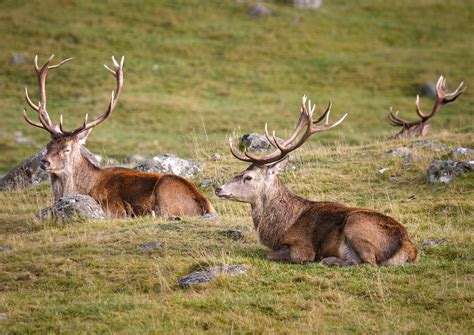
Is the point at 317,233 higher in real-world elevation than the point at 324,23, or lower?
lower

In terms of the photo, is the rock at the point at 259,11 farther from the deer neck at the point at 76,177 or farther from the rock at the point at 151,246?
the rock at the point at 151,246

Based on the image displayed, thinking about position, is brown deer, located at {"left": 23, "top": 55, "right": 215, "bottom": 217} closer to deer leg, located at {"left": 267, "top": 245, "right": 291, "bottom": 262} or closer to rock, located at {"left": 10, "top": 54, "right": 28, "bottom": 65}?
deer leg, located at {"left": 267, "top": 245, "right": 291, "bottom": 262}

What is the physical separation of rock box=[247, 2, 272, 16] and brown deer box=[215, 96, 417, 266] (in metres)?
35.5

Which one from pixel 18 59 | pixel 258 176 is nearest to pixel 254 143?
pixel 258 176

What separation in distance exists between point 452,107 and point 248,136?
16.9 metres

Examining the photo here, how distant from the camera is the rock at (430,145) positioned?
53.0ft

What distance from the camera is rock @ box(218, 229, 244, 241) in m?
10.7

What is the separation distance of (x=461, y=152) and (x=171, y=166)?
18.6 feet

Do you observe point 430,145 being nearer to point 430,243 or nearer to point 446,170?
point 446,170

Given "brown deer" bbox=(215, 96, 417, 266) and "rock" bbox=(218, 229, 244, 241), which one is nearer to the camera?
"brown deer" bbox=(215, 96, 417, 266)

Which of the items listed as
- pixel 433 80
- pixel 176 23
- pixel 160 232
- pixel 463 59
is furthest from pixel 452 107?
pixel 160 232

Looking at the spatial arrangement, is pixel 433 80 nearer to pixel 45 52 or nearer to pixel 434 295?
pixel 45 52

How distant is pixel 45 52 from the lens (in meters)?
39.2

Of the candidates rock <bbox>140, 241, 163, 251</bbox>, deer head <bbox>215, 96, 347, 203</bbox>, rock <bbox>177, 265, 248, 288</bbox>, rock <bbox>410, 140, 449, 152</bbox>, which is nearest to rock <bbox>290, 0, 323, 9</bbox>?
rock <bbox>410, 140, 449, 152</bbox>
